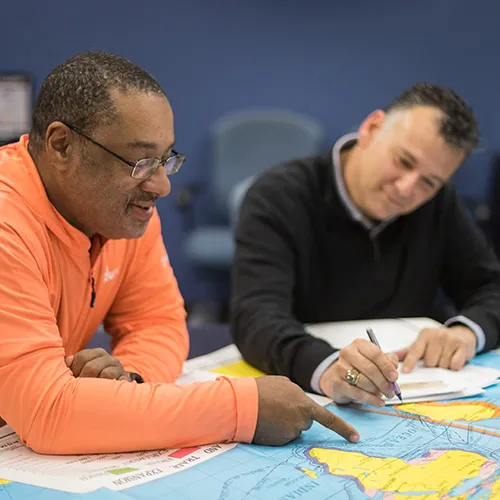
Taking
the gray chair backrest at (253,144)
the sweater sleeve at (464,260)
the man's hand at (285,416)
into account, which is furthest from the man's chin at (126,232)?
the gray chair backrest at (253,144)

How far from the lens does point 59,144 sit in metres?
1.08

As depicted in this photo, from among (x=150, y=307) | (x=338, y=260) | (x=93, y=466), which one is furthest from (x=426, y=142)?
(x=93, y=466)

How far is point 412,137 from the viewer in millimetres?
1612

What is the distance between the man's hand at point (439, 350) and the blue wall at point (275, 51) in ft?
8.84

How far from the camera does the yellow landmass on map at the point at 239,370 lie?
1.38 meters

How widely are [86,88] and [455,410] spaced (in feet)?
2.72

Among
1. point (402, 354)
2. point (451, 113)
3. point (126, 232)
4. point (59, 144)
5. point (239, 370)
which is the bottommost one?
point (239, 370)

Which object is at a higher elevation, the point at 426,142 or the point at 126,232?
the point at 426,142

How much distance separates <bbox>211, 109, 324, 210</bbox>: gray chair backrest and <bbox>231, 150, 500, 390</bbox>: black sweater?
82.1 inches

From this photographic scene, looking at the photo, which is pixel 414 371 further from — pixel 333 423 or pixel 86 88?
pixel 86 88

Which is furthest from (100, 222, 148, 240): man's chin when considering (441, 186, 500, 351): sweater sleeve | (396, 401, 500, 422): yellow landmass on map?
(441, 186, 500, 351): sweater sleeve

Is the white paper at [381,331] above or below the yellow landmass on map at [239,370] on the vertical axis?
above

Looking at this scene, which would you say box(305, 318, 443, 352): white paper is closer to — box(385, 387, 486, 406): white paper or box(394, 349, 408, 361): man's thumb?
box(394, 349, 408, 361): man's thumb

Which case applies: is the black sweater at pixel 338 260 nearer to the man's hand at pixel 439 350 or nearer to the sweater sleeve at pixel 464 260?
the sweater sleeve at pixel 464 260
